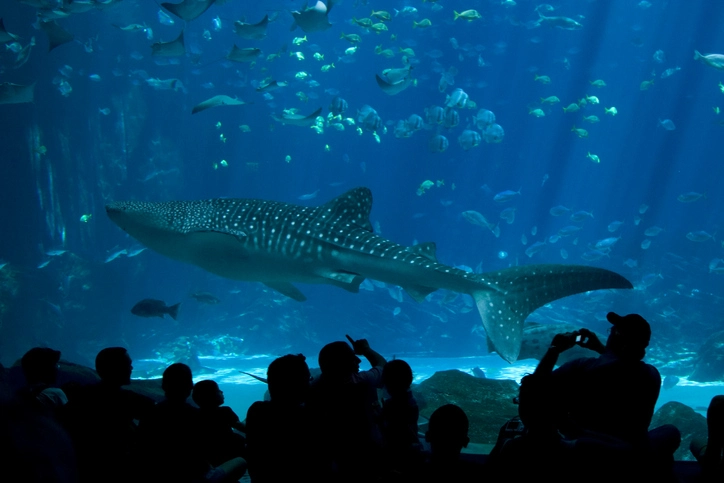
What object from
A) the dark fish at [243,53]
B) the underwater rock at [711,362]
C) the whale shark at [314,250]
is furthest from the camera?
the underwater rock at [711,362]

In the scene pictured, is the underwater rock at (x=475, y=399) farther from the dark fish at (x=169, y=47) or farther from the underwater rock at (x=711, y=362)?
the underwater rock at (x=711, y=362)

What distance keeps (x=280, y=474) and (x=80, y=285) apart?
2164 centimetres

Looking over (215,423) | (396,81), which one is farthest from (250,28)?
(215,423)

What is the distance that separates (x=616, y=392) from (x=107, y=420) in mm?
2377

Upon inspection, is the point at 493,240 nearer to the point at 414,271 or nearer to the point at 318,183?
the point at 318,183

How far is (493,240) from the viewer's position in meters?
39.0

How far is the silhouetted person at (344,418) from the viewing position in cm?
200

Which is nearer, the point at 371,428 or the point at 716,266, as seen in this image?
the point at 371,428

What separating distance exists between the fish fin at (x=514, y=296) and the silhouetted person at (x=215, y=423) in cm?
218

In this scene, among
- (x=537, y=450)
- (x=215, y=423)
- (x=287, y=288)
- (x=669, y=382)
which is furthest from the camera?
(x=669, y=382)

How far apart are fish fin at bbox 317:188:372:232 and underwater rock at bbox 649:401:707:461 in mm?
5611

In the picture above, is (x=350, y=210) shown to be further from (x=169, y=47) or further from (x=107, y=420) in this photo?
(x=169, y=47)

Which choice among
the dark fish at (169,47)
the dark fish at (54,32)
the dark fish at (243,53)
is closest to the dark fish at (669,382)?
the dark fish at (243,53)

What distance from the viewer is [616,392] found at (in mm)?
2016
